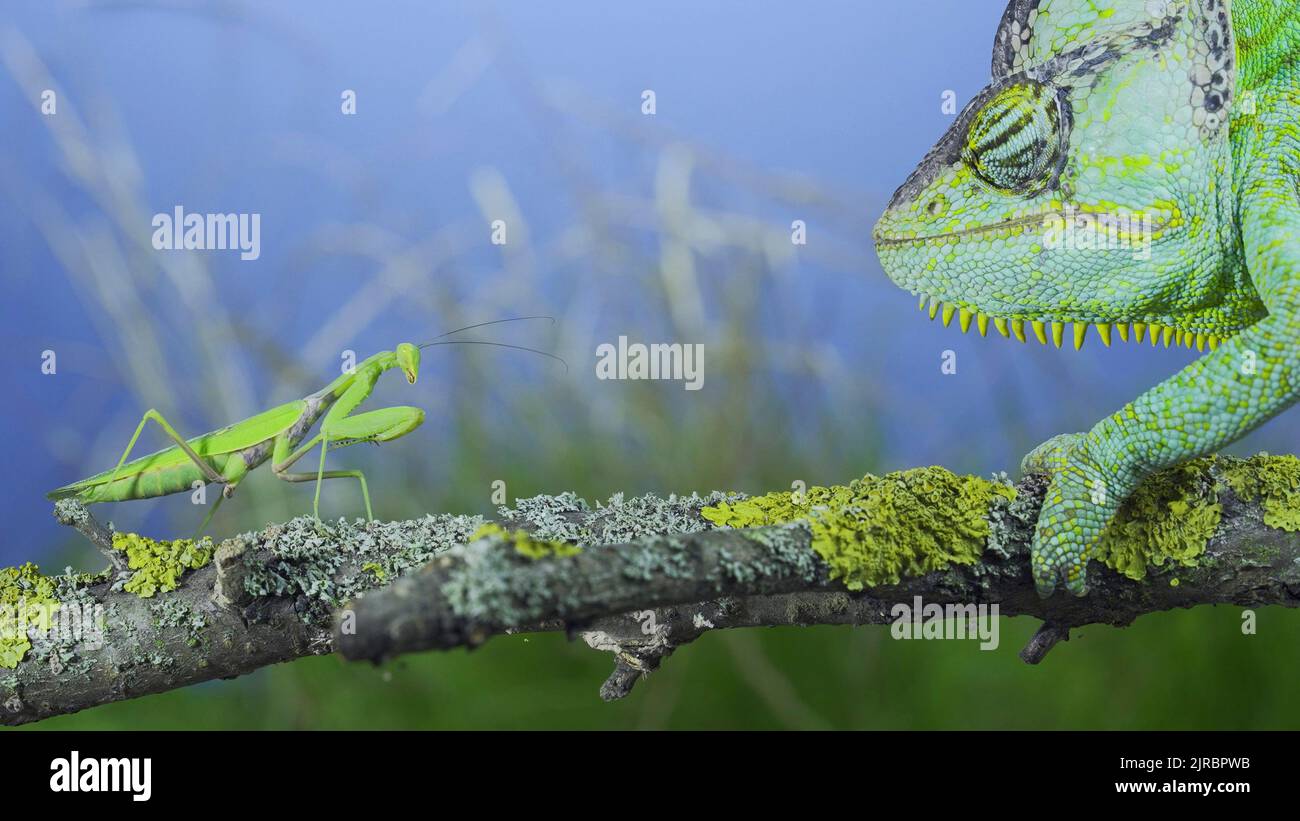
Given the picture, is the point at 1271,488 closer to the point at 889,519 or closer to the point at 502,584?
the point at 889,519

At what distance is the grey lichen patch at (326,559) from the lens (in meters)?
1.59

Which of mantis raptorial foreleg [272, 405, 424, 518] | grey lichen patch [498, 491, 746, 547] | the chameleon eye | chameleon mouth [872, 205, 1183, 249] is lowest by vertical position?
grey lichen patch [498, 491, 746, 547]

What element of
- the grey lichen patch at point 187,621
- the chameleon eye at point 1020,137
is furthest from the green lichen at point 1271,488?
the grey lichen patch at point 187,621

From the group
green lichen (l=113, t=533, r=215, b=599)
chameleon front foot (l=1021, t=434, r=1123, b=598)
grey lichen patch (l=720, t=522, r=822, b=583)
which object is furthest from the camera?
green lichen (l=113, t=533, r=215, b=599)

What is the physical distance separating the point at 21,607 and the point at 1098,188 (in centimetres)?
191

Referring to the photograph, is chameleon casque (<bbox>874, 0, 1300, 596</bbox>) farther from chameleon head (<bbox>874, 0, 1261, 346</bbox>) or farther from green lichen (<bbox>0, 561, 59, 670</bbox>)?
green lichen (<bbox>0, 561, 59, 670</bbox>)

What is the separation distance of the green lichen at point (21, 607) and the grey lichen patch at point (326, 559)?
1.13 feet

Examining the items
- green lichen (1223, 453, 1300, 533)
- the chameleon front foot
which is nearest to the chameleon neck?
green lichen (1223, 453, 1300, 533)

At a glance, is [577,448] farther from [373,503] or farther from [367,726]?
[367,726]

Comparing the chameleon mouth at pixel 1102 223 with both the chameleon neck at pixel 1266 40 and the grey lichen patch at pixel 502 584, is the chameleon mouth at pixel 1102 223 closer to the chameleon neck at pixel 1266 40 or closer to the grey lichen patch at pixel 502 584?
the chameleon neck at pixel 1266 40

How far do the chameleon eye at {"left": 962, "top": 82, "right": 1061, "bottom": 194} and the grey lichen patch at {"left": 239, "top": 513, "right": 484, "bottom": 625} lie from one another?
3.71ft

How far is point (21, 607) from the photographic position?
1648mm

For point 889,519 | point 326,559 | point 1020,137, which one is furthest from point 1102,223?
point 326,559

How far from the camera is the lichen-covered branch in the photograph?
1.57 meters
